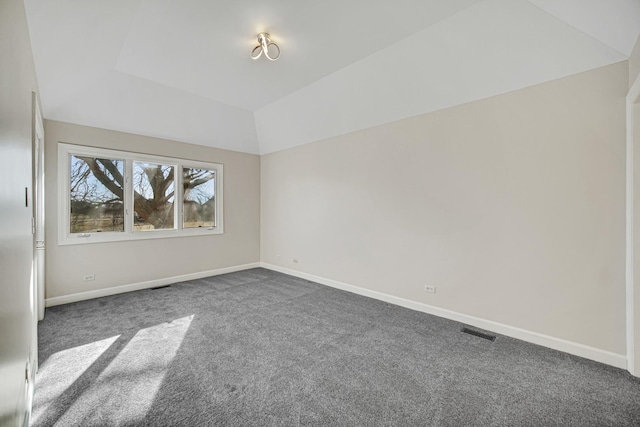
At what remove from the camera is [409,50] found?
9.15 ft

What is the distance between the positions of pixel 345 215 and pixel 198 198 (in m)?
2.76

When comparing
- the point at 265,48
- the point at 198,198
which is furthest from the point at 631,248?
the point at 198,198

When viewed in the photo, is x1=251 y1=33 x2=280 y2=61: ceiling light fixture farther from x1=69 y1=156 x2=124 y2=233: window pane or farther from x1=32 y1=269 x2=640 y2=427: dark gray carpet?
x1=32 y1=269 x2=640 y2=427: dark gray carpet

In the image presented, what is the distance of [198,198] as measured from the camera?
16.3 feet

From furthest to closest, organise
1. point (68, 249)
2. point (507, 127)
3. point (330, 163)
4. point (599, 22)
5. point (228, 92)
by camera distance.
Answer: point (330, 163), point (228, 92), point (68, 249), point (507, 127), point (599, 22)

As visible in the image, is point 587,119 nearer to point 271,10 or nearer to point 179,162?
point 271,10

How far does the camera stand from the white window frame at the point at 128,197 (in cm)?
353

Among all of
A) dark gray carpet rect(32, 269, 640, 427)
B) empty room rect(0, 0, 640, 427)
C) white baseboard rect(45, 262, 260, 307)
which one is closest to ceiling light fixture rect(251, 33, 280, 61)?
empty room rect(0, 0, 640, 427)

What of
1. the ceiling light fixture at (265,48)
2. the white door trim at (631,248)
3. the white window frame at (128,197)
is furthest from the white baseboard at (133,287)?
the white door trim at (631,248)

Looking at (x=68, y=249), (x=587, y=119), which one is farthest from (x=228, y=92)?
(x=587, y=119)

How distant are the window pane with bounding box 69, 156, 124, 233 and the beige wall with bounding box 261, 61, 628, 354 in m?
3.30

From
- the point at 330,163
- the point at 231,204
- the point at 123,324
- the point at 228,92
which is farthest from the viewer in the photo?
the point at 231,204

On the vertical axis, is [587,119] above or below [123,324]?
above

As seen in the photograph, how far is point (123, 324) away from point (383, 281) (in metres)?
3.18
